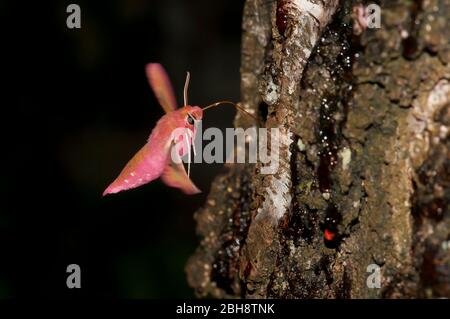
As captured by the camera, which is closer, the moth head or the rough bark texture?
the rough bark texture

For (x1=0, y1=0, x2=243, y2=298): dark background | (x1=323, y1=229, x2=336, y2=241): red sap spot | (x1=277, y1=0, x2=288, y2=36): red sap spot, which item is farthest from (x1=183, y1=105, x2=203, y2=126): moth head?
(x1=0, y1=0, x2=243, y2=298): dark background

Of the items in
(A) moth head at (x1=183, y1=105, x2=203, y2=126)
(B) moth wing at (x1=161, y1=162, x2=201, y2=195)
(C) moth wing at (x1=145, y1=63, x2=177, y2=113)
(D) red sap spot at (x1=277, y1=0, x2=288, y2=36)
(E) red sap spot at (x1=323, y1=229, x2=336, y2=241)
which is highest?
(D) red sap spot at (x1=277, y1=0, x2=288, y2=36)

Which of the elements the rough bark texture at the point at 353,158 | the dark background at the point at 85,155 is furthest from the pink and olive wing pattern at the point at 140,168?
the dark background at the point at 85,155

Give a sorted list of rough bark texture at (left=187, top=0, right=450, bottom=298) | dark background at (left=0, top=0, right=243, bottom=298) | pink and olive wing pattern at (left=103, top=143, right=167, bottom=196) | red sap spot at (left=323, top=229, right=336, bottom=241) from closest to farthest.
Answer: rough bark texture at (left=187, top=0, right=450, bottom=298) → red sap spot at (left=323, top=229, right=336, bottom=241) → pink and olive wing pattern at (left=103, top=143, right=167, bottom=196) → dark background at (left=0, top=0, right=243, bottom=298)

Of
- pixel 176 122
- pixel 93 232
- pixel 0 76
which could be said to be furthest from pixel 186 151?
pixel 93 232

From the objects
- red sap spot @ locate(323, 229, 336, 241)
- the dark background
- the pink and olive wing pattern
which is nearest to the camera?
red sap spot @ locate(323, 229, 336, 241)

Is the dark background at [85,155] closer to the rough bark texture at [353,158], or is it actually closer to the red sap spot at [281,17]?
the rough bark texture at [353,158]

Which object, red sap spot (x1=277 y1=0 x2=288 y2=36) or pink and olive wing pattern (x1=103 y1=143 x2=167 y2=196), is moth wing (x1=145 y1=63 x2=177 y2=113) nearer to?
pink and olive wing pattern (x1=103 y1=143 x2=167 y2=196)

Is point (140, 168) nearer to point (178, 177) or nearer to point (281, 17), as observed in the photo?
point (178, 177)

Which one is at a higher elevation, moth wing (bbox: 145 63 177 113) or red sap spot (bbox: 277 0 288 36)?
red sap spot (bbox: 277 0 288 36)
